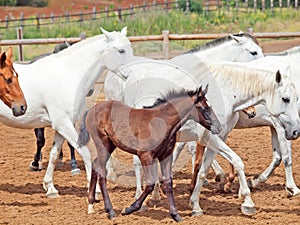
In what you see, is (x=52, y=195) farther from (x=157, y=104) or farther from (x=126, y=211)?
(x=157, y=104)

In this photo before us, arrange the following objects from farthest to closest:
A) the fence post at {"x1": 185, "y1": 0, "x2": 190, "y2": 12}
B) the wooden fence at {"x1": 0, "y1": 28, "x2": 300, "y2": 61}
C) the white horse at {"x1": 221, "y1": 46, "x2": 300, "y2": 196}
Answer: the fence post at {"x1": 185, "y1": 0, "x2": 190, "y2": 12}, the wooden fence at {"x1": 0, "y1": 28, "x2": 300, "y2": 61}, the white horse at {"x1": 221, "y1": 46, "x2": 300, "y2": 196}

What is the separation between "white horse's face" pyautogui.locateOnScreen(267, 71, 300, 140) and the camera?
21.2ft

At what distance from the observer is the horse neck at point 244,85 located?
654 cm

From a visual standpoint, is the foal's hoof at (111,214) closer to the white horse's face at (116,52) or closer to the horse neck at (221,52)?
the white horse's face at (116,52)

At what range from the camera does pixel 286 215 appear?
6.59m

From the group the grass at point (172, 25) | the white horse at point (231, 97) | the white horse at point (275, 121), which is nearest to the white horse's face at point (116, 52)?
the white horse at point (231, 97)

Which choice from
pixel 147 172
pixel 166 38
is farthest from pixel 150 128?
pixel 166 38

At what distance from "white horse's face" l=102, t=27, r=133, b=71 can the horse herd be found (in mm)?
11

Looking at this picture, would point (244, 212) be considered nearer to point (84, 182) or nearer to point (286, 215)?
point (286, 215)

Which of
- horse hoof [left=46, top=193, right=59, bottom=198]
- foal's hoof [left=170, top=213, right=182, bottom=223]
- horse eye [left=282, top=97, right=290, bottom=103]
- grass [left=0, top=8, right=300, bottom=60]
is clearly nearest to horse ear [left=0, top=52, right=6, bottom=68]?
horse hoof [left=46, top=193, right=59, bottom=198]

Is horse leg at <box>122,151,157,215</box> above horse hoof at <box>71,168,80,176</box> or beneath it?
above

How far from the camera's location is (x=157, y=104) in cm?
641

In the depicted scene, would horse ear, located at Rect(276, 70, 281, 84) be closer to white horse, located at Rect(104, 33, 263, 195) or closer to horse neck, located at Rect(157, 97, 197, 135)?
horse neck, located at Rect(157, 97, 197, 135)

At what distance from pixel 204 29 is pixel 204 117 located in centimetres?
2301
